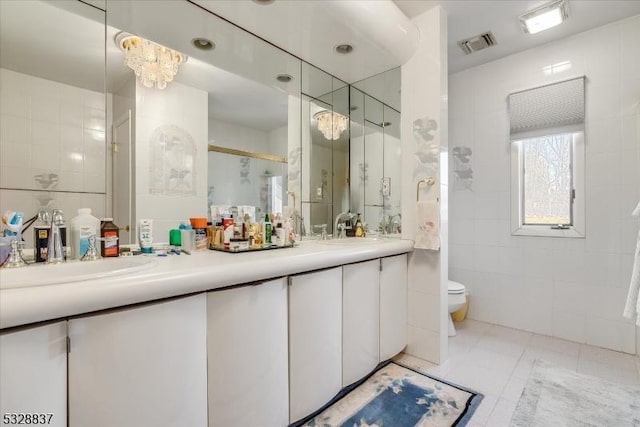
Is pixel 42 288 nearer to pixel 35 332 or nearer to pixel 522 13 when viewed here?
pixel 35 332

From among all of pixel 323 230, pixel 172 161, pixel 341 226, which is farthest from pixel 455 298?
pixel 172 161

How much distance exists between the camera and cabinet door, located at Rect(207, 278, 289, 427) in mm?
1150

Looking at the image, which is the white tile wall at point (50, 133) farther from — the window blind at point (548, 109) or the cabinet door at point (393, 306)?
the window blind at point (548, 109)

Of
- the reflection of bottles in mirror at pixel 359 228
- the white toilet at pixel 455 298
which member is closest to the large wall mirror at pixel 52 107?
the reflection of bottles in mirror at pixel 359 228

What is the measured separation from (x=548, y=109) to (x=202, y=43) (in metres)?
2.80

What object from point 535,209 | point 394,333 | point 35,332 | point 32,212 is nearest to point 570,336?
point 535,209

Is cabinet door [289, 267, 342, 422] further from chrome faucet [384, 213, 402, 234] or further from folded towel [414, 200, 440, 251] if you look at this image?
chrome faucet [384, 213, 402, 234]

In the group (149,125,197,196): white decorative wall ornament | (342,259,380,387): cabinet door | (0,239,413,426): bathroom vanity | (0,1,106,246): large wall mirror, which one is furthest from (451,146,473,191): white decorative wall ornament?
(0,1,106,246): large wall mirror

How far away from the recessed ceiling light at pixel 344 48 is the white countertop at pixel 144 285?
148 cm

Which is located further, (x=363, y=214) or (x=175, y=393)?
(x=363, y=214)

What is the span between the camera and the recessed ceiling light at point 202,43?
177 centimetres

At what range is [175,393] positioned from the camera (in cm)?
103

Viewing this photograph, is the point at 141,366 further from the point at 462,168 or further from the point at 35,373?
the point at 462,168

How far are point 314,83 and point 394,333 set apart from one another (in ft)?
6.53
